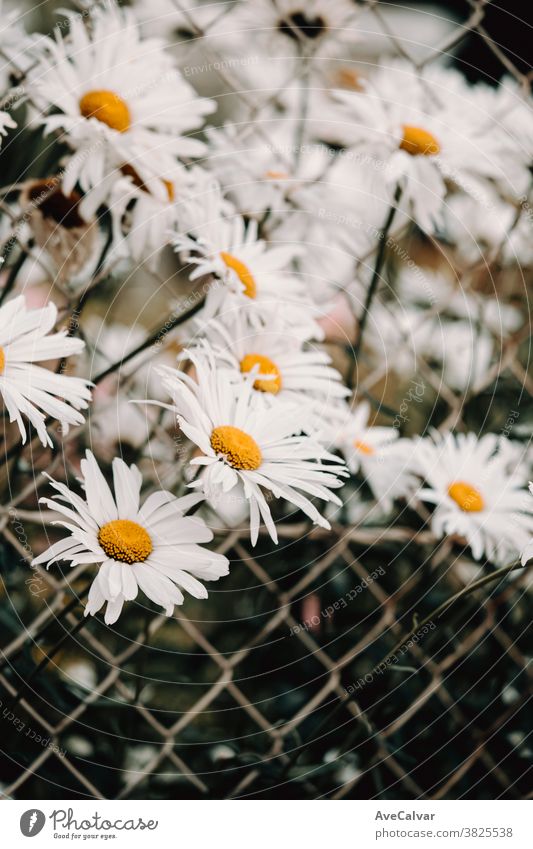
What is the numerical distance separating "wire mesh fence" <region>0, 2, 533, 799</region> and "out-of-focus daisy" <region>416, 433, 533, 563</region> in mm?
48

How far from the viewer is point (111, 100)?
1.61 ft

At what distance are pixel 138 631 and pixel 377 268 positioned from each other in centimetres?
33

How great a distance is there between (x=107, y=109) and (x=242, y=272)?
0.42 ft


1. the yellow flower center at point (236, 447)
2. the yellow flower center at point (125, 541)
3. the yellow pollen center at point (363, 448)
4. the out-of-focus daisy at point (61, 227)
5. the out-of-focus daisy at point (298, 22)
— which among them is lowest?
the yellow flower center at point (125, 541)

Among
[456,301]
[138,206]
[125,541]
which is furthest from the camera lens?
[456,301]

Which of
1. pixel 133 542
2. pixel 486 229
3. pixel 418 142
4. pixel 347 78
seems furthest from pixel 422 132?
pixel 133 542

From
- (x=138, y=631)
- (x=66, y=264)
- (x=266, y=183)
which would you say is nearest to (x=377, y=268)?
(x=266, y=183)

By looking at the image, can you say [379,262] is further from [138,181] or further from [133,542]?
[133,542]

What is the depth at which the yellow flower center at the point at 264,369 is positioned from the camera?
50cm

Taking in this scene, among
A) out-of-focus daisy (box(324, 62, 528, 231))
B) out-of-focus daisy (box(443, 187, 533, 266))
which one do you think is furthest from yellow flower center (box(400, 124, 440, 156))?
out-of-focus daisy (box(443, 187, 533, 266))

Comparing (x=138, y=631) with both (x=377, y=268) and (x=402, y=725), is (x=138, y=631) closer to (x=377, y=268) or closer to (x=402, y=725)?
(x=402, y=725)

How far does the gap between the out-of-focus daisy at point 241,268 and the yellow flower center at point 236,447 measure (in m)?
0.09

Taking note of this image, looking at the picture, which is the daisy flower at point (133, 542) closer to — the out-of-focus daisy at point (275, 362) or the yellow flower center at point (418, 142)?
the out-of-focus daisy at point (275, 362)

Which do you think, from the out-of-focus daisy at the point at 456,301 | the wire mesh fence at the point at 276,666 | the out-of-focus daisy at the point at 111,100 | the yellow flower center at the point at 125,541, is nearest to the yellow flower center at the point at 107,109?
the out-of-focus daisy at the point at 111,100
